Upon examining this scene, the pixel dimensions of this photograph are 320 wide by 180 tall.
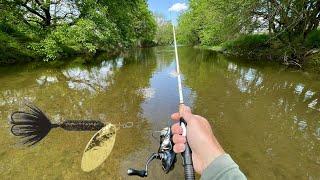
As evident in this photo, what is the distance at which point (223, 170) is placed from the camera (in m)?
1.38

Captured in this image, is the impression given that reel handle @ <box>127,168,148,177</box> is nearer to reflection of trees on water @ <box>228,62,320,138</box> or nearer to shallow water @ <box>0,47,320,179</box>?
shallow water @ <box>0,47,320,179</box>

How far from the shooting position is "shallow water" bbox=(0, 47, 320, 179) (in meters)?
5.80

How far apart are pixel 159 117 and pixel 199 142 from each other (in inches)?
279

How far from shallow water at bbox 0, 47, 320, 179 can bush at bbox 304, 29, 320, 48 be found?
5726 mm

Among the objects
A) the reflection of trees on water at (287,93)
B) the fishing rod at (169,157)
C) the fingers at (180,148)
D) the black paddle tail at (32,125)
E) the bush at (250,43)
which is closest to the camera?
the fishing rod at (169,157)

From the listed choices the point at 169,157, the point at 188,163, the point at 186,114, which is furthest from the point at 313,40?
the point at 188,163

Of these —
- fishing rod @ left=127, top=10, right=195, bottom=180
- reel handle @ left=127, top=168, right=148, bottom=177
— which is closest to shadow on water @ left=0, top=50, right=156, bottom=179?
fishing rod @ left=127, top=10, right=195, bottom=180

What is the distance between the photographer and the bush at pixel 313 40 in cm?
2113

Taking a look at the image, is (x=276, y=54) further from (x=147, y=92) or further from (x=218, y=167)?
(x=218, y=167)

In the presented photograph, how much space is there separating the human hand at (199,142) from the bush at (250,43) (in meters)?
26.0

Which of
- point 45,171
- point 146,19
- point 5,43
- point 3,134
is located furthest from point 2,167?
point 146,19

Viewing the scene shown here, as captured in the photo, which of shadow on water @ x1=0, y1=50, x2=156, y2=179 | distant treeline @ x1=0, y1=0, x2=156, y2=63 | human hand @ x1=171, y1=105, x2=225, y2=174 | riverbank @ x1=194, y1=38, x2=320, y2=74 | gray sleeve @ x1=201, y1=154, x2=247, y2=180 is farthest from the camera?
distant treeline @ x1=0, y1=0, x2=156, y2=63

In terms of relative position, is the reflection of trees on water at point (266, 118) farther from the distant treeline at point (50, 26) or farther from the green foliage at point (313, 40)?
the distant treeline at point (50, 26)

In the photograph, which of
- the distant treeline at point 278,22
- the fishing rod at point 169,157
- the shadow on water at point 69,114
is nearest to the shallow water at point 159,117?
the shadow on water at point 69,114
